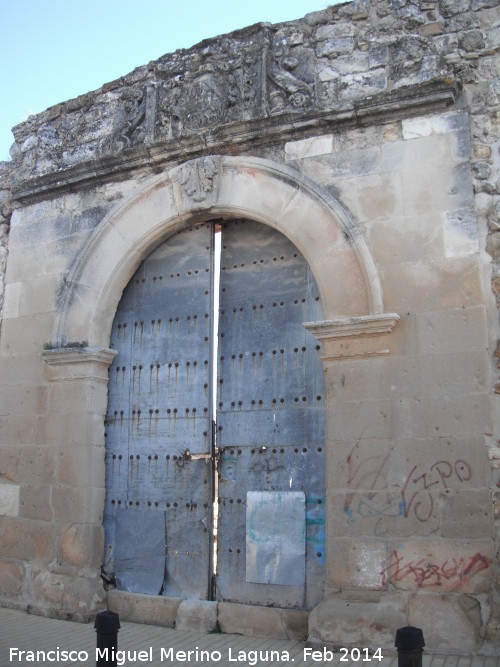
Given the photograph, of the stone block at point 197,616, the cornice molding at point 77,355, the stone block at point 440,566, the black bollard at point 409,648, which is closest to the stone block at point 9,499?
the cornice molding at point 77,355

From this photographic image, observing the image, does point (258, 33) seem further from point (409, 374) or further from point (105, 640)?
point (105, 640)

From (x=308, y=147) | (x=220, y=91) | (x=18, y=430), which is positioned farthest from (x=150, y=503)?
(x=220, y=91)

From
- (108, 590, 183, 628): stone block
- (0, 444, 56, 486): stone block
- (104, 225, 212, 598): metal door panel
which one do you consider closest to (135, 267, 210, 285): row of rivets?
(104, 225, 212, 598): metal door panel

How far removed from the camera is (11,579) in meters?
5.86

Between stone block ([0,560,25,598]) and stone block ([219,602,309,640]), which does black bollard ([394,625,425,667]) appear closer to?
stone block ([219,602,309,640])

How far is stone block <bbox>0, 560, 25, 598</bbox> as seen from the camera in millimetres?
5809

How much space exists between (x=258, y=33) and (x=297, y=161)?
4.27ft

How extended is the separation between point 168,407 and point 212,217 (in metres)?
1.68

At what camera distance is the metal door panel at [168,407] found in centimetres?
553

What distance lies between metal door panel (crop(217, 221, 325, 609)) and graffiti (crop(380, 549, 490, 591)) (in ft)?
2.22

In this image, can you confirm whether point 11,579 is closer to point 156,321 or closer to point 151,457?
point 151,457

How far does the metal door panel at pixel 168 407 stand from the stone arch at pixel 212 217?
0.62 ft

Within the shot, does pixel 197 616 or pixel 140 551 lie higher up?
pixel 140 551

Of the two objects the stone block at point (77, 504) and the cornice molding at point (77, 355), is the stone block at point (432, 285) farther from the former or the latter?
the stone block at point (77, 504)
